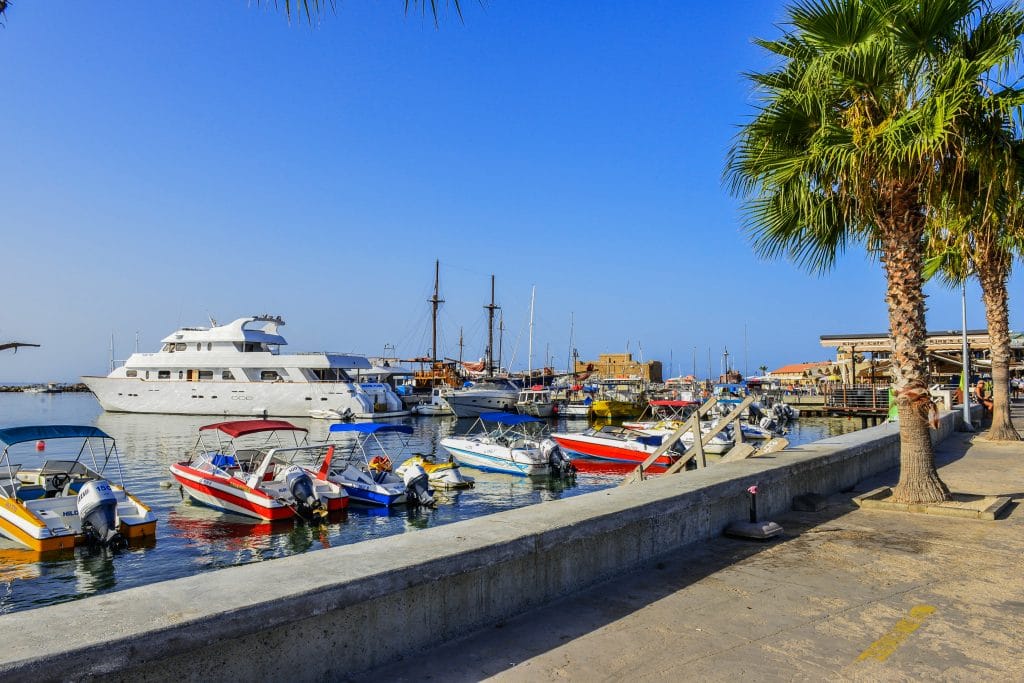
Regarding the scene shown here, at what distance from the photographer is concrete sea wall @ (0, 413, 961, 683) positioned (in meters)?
3.04

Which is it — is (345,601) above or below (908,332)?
below

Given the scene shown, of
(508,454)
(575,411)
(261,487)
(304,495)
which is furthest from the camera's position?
(575,411)

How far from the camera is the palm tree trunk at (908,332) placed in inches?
353

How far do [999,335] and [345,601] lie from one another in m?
19.3

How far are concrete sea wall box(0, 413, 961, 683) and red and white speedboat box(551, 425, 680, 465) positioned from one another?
2524 centimetres

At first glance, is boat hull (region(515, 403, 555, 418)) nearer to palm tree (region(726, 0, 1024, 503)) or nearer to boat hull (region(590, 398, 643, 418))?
boat hull (region(590, 398, 643, 418))

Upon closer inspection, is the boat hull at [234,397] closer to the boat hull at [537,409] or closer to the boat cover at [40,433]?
the boat hull at [537,409]

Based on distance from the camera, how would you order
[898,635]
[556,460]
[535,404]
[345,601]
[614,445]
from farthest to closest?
[535,404]
[614,445]
[556,460]
[898,635]
[345,601]

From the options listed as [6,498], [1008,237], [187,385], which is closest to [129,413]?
[187,385]

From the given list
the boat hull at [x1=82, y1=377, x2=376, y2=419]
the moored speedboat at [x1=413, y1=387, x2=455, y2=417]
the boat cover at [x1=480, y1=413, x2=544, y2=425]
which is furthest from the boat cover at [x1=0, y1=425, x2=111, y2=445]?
the moored speedboat at [x1=413, y1=387, x2=455, y2=417]

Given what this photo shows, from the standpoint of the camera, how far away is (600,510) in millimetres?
5746

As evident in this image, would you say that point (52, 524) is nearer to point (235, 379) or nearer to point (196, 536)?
point (196, 536)

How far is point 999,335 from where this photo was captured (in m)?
17.6

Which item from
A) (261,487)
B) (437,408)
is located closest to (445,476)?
(261,487)
